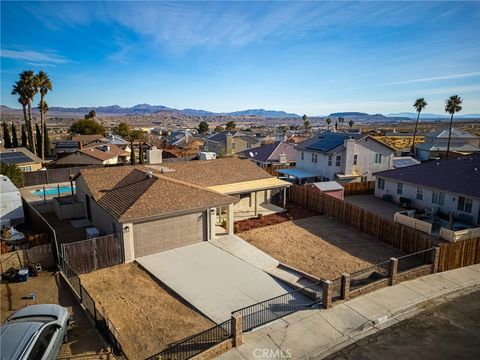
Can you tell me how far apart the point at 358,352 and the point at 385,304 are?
3.67 meters

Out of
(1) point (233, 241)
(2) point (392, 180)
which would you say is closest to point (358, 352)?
(1) point (233, 241)

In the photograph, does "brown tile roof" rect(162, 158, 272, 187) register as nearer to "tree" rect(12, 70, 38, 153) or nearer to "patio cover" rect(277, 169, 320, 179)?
"patio cover" rect(277, 169, 320, 179)

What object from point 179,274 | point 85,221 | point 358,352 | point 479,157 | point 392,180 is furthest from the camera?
point 392,180

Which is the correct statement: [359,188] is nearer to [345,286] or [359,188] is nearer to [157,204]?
[345,286]

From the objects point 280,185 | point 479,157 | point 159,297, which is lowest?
point 159,297

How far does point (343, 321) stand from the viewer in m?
13.5

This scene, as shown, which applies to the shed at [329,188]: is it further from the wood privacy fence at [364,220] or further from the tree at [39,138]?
the tree at [39,138]

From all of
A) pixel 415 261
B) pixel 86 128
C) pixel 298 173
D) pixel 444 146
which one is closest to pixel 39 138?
pixel 86 128

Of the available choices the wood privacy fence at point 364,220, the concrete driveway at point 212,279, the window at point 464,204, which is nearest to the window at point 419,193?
the window at point 464,204

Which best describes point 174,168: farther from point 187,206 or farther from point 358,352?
point 358,352

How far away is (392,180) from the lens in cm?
3300

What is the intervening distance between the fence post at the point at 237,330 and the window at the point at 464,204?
74.0 feet

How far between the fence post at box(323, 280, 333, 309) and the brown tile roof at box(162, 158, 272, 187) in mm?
16225

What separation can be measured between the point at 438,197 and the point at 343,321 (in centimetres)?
2004
